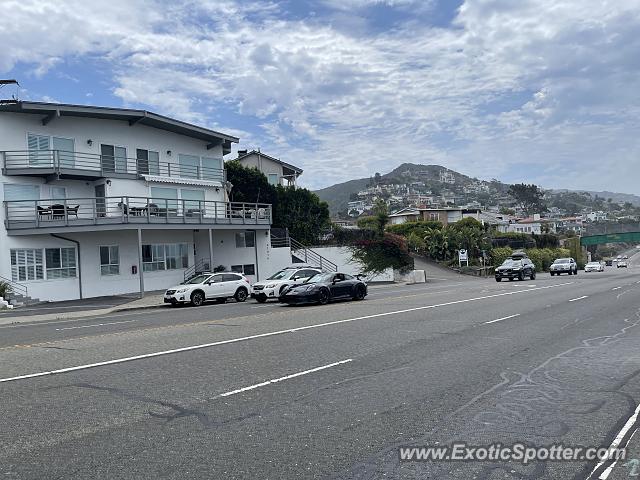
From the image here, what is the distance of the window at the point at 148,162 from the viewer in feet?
126

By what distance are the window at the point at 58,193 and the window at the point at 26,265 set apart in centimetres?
353

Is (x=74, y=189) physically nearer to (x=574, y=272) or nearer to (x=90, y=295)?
(x=90, y=295)

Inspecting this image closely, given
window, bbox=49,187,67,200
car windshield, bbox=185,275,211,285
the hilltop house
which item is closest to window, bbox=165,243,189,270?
window, bbox=49,187,67,200

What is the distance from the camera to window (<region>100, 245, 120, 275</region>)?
35.2m

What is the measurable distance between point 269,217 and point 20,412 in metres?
35.6

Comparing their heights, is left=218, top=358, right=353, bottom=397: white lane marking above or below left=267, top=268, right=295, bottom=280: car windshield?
below

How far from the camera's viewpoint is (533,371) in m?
9.58

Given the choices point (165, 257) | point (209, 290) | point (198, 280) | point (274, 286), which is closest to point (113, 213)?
point (165, 257)

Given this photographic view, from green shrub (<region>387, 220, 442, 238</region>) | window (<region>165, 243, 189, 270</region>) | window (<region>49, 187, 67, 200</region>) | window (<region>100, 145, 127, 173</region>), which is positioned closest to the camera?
window (<region>49, 187, 67, 200</region>)

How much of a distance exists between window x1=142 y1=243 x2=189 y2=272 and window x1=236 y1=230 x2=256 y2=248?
14.9 feet

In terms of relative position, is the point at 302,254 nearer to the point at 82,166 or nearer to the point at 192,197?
the point at 192,197

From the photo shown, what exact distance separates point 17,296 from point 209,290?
33.3 ft

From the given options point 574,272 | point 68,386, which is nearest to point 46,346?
point 68,386

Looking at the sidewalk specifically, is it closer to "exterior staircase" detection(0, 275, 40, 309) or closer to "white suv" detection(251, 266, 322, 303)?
"exterior staircase" detection(0, 275, 40, 309)
